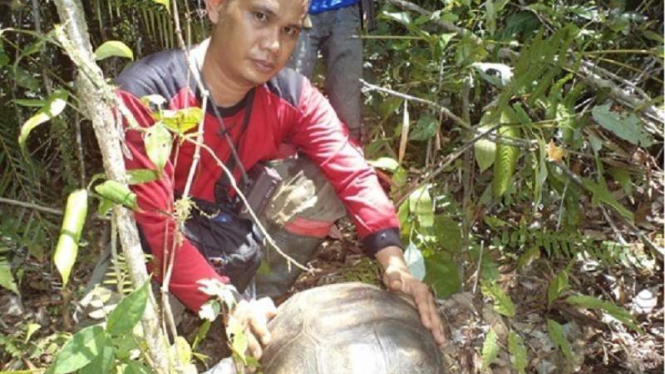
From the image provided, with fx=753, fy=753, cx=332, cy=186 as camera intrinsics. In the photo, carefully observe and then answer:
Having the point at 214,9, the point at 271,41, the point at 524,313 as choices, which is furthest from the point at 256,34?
the point at 524,313

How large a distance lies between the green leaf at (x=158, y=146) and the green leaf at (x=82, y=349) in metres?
0.34

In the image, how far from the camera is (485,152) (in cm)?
253

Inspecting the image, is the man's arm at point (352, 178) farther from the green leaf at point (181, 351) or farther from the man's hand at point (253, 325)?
the green leaf at point (181, 351)

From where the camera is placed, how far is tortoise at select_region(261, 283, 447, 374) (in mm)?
1962

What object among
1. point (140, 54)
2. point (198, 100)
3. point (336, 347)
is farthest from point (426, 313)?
point (140, 54)

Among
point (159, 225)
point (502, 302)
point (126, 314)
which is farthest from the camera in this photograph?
point (502, 302)

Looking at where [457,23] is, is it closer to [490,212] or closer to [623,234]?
[490,212]

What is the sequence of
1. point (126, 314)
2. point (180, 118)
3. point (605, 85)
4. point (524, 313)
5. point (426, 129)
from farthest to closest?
1. point (524, 313)
2. point (426, 129)
3. point (605, 85)
4. point (180, 118)
5. point (126, 314)

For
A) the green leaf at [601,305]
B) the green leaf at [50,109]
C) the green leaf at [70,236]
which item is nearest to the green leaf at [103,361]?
the green leaf at [70,236]

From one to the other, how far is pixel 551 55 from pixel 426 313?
2.97 feet

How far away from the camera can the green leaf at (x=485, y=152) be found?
2.52 metres

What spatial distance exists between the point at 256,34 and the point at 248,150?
45 centimetres

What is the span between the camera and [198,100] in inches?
95.7

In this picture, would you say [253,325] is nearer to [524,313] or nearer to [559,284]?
[559,284]
